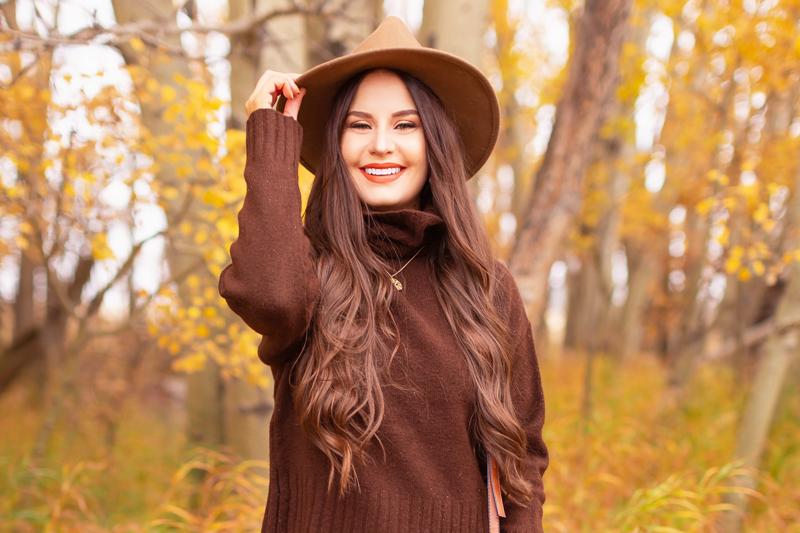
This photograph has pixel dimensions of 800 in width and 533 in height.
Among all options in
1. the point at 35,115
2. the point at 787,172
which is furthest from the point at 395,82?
the point at 787,172

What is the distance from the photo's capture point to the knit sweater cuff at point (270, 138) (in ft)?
5.07

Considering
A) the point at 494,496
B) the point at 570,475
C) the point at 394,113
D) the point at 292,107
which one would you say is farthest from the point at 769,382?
the point at 292,107

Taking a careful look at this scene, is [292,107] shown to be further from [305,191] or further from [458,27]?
[458,27]

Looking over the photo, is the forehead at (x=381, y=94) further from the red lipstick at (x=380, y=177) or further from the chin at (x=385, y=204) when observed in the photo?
the chin at (x=385, y=204)

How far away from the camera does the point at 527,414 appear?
1779 millimetres

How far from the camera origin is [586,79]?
11.1ft

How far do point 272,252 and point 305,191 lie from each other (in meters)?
1.46

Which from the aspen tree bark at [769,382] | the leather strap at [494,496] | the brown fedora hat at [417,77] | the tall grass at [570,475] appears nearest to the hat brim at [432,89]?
the brown fedora hat at [417,77]

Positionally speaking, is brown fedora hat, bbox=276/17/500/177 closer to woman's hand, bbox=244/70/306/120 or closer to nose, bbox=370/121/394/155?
woman's hand, bbox=244/70/306/120

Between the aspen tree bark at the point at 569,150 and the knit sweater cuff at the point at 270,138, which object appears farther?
the aspen tree bark at the point at 569,150

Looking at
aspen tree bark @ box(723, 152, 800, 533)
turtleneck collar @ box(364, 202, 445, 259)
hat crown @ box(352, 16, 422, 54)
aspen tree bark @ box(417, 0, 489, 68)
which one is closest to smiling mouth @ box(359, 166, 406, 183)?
turtleneck collar @ box(364, 202, 445, 259)

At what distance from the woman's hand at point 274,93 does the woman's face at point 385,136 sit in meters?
0.17

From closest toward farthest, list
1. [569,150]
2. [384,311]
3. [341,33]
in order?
[384,311] → [569,150] → [341,33]

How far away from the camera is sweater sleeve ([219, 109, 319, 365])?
1.41 m
